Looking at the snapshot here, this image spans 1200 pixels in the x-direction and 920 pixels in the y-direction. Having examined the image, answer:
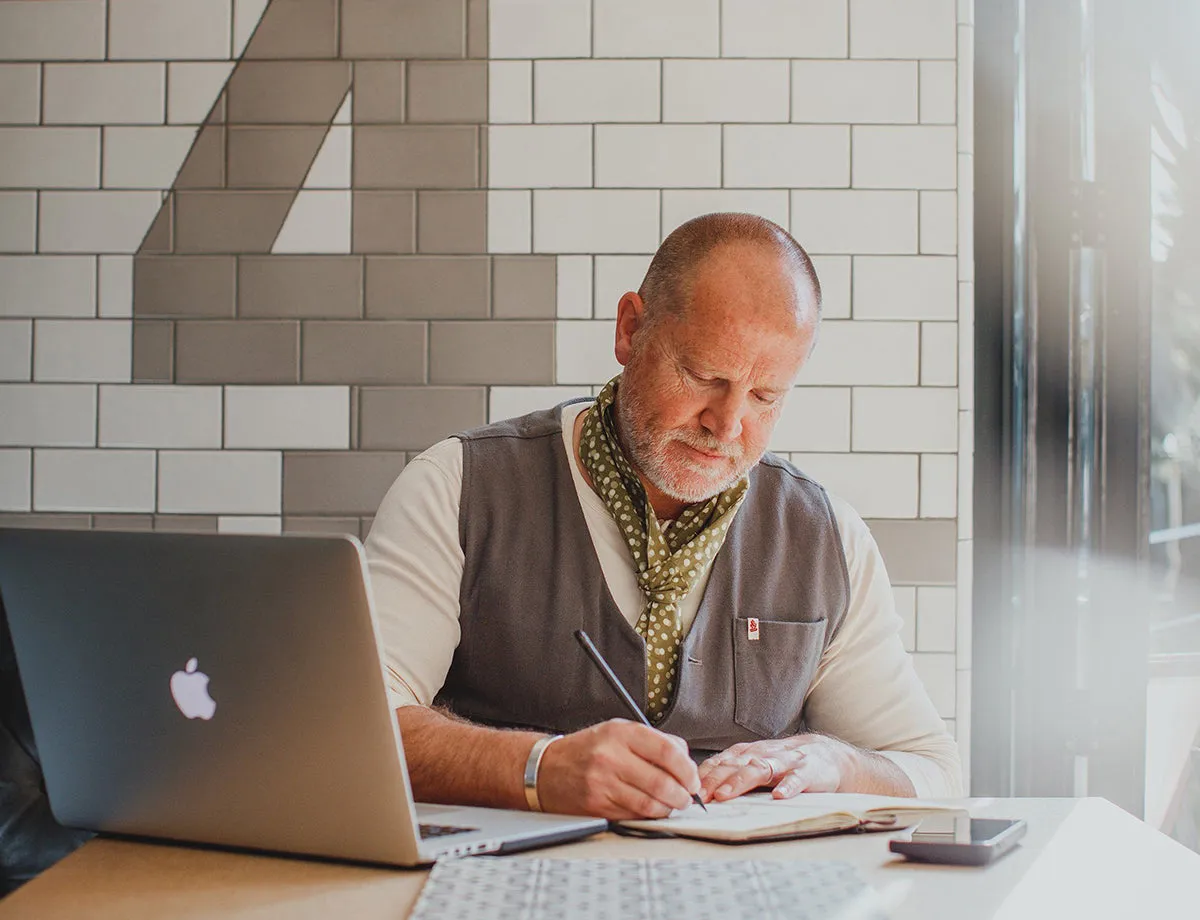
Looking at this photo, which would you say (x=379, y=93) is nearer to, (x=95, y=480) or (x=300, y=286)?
(x=300, y=286)

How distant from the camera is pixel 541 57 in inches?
94.3

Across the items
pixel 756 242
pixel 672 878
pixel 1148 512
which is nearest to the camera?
pixel 672 878

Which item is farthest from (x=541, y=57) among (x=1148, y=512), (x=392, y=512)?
(x=1148, y=512)

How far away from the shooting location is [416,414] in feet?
7.91

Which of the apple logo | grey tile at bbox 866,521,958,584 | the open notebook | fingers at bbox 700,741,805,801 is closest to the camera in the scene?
the apple logo

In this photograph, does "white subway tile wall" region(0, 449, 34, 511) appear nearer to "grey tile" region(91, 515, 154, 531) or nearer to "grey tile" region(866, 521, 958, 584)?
"grey tile" region(91, 515, 154, 531)

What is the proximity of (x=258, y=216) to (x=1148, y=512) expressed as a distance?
1.90m

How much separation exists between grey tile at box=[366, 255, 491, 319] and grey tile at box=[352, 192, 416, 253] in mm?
33

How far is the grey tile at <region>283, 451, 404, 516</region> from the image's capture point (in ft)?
7.91

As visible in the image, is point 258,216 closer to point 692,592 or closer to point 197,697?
point 692,592

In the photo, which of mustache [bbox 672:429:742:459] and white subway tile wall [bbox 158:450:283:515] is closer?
mustache [bbox 672:429:742:459]

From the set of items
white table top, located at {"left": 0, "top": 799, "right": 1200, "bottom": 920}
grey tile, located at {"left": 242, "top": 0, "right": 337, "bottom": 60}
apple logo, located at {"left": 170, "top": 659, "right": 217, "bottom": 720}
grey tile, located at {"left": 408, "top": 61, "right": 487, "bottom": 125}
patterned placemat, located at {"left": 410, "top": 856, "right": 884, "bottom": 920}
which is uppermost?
grey tile, located at {"left": 242, "top": 0, "right": 337, "bottom": 60}

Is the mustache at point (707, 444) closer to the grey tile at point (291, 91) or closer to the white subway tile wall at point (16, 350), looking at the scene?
the grey tile at point (291, 91)

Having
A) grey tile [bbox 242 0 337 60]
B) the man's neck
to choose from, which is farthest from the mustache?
grey tile [bbox 242 0 337 60]
